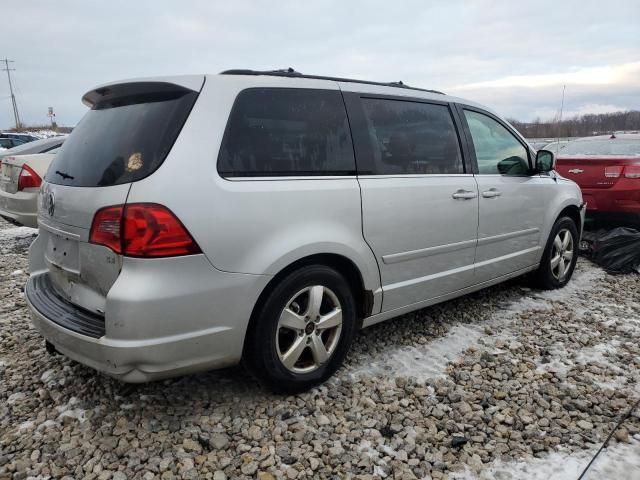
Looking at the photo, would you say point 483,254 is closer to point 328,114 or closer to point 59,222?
point 328,114

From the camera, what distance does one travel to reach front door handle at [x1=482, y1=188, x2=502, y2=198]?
3.59 metres

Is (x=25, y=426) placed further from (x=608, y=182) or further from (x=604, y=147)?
(x=604, y=147)

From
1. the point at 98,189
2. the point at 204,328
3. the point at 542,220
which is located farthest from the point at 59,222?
the point at 542,220

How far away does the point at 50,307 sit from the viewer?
250 cm

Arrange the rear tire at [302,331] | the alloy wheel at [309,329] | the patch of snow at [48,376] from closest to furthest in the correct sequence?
the rear tire at [302,331] → the alloy wheel at [309,329] → the patch of snow at [48,376]

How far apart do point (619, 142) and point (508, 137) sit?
4.21 metres

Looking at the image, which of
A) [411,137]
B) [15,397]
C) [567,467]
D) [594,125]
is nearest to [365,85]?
[411,137]

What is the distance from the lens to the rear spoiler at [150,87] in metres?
2.35

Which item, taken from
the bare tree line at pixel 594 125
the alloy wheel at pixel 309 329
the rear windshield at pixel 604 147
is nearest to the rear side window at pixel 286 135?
the alloy wheel at pixel 309 329

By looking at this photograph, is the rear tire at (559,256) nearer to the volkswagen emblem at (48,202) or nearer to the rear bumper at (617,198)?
the rear bumper at (617,198)

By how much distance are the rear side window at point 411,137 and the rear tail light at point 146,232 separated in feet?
4.23

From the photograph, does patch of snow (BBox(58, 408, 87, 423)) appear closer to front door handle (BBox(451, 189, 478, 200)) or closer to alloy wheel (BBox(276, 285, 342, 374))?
alloy wheel (BBox(276, 285, 342, 374))

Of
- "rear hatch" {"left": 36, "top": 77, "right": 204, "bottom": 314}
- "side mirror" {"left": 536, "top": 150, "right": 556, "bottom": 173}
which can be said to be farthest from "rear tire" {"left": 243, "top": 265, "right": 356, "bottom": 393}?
"side mirror" {"left": 536, "top": 150, "right": 556, "bottom": 173}

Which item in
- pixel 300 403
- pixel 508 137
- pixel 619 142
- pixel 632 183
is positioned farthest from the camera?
pixel 619 142
